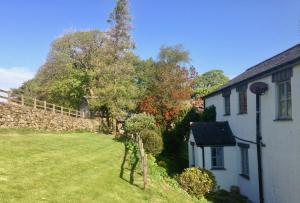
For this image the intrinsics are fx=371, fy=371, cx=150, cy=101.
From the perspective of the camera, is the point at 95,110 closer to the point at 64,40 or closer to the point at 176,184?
the point at 64,40

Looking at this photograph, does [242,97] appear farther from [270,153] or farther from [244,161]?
[270,153]

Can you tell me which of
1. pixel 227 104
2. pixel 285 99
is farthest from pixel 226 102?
pixel 285 99

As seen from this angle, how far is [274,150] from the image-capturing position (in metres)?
17.1

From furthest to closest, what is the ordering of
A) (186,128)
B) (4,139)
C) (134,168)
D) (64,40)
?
(64,40), (186,128), (4,139), (134,168)

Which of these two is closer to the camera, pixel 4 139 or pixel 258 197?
pixel 258 197

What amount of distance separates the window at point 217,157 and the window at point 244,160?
1.39 m

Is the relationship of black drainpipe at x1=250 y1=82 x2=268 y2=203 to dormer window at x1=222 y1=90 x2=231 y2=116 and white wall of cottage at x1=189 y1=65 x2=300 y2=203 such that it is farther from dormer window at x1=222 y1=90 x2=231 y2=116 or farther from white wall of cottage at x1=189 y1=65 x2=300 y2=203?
dormer window at x1=222 y1=90 x2=231 y2=116

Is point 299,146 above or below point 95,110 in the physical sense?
below

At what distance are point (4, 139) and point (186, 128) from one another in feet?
57.8

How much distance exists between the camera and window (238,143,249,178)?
2108cm

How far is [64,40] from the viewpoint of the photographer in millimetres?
54469

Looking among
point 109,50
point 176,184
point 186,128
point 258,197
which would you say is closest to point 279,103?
point 258,197

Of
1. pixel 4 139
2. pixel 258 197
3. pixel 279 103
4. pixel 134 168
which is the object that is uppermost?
pixel 279 103

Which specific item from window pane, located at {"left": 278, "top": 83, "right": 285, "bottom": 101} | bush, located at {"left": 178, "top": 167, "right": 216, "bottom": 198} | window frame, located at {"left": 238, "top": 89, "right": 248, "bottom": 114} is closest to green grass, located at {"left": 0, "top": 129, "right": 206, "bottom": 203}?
bush, located at {"left": 178, "top": 167, "right": 216, "bottom": 198}
